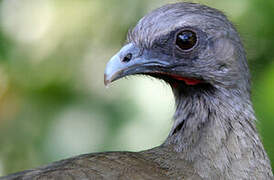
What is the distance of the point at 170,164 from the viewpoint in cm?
361

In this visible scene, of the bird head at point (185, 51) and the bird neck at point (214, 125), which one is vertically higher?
the bird head at point (185, 51)

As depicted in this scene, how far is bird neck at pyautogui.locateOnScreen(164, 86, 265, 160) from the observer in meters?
3.62

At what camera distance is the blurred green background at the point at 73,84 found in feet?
17.7

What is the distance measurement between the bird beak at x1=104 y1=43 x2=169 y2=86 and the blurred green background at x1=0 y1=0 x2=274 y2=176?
1.73 meters

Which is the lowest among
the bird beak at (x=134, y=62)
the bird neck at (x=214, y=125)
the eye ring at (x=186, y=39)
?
the bird neck at (x=214, y=125)

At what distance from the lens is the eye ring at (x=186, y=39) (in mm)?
3693

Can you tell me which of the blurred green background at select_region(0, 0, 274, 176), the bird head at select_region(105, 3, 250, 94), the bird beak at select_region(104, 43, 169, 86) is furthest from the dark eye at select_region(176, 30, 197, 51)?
the blurred green background at select_region(0, 0, 274, 176)

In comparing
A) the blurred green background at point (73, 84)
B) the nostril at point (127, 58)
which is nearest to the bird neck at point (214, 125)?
the nostril at point (127, 58)

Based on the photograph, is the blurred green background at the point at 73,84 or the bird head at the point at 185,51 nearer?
the bird head at the point at 185,51

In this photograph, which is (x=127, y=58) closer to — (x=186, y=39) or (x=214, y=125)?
(x=186, y=39)

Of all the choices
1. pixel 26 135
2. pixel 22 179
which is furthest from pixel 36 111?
pixel 22 179

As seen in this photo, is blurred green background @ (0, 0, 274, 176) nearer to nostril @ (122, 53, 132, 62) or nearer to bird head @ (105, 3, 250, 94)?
bird head @ (105, 3, 250, 94)

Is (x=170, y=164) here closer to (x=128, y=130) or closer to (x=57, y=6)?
(x=128, y=130)

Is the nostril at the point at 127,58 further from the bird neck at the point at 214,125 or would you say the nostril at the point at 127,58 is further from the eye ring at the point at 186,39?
the bird neck at the point at 214,125
